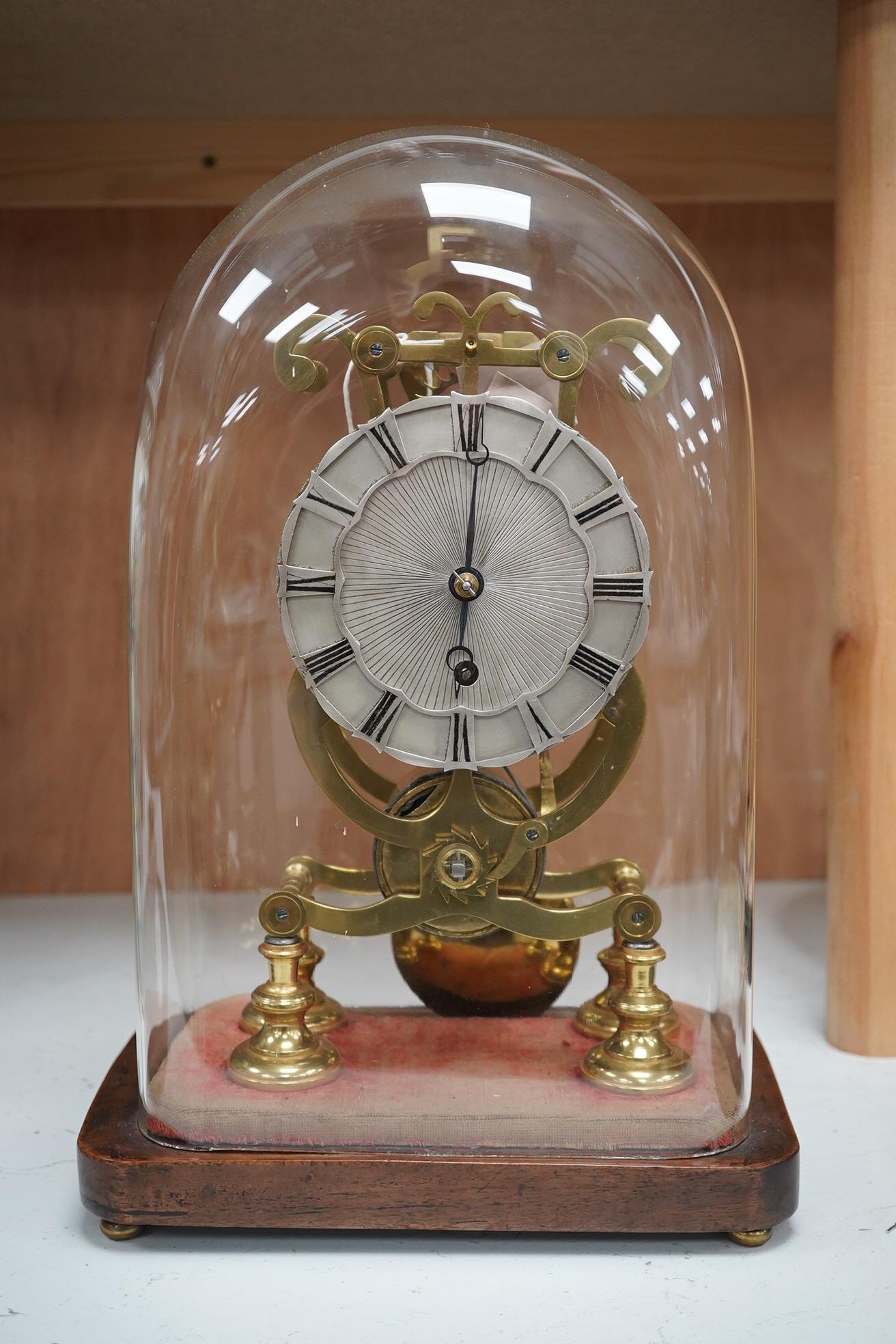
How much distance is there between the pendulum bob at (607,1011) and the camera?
1.22 m

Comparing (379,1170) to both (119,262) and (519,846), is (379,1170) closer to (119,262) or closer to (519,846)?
(519,846)

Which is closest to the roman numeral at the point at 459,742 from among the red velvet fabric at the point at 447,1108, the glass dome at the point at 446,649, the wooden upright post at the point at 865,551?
the glass dome at the point at 446,649

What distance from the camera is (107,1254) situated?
1.07 meters

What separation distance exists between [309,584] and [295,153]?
1.01 metres

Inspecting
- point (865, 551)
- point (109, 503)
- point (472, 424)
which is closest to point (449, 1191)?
point (472, 424)

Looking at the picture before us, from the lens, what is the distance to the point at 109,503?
A: 2098 millimetres

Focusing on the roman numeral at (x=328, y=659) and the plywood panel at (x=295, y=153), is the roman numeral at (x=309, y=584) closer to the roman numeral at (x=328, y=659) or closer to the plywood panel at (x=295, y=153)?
the roman numeral at (x=328, y=659)

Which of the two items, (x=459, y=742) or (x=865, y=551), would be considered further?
(x=865, y=551)

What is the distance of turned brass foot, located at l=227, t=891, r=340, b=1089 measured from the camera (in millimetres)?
1140

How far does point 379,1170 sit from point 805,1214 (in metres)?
0.34

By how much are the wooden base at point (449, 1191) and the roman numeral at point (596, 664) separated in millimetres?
358

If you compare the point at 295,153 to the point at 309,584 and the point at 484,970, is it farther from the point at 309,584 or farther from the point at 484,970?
the point at 484,970

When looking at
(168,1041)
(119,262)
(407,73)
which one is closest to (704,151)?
(407,73)

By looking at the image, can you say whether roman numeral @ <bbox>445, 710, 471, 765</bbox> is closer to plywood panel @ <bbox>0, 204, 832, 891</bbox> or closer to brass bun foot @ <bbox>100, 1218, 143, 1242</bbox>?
brass bun foot @ <bbox>100, 1218, 143, 1242</bbox>
